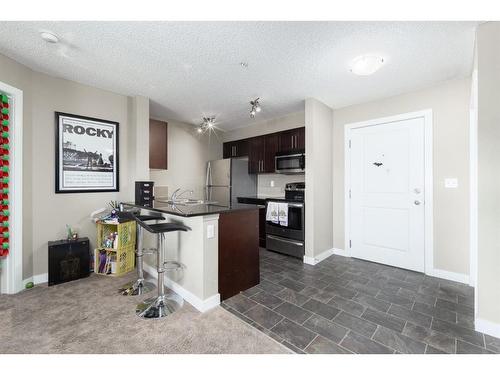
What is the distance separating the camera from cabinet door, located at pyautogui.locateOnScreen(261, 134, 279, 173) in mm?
4230

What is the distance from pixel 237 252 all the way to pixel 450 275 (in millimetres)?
2681

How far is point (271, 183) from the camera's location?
466cm

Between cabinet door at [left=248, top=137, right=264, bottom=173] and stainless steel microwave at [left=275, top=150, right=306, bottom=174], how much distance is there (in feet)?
1.58

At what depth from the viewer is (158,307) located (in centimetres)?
196

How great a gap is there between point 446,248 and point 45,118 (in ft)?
17.1

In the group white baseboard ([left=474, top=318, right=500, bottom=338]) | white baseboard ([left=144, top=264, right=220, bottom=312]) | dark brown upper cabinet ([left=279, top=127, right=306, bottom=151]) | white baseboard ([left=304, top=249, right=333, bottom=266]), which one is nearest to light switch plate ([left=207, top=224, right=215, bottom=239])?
white baseboard ([left=144, top=264, right=220, bottom=312])

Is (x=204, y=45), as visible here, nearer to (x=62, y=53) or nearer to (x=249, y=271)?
(x=62, y=53)

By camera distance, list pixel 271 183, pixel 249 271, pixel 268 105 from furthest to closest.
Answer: pixel 271 183, pixel 268 105, pixel 249 271

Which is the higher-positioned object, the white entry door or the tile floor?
the white entry door

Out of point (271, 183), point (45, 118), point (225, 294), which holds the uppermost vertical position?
point (45, 118)

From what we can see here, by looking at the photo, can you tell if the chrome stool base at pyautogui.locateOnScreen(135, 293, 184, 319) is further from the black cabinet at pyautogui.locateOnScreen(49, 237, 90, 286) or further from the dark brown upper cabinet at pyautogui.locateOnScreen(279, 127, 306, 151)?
the dark brown upper cabinet at pyautogui.locateOnScreen(279, 127, 306, 151)
